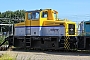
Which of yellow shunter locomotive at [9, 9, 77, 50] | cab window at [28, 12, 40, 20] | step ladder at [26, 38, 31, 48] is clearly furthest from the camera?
step ladder at [26, 38, 31, 48]

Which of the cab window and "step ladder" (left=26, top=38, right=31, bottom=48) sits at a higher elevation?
the cab window

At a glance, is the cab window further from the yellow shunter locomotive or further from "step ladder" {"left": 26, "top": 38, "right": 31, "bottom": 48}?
"step ladder" {"left": 26, "top": 38, "right": 31, "bottom": 48}

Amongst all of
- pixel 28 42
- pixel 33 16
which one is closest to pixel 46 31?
pixel 33 16

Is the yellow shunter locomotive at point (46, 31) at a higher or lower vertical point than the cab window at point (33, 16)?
lower

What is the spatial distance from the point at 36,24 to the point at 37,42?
5.41 feet

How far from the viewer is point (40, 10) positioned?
65.6ft

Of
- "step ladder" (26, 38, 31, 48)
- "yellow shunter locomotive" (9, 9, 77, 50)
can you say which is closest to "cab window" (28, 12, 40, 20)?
"yellow shunter locomotive" (9, 9, 77, 50)

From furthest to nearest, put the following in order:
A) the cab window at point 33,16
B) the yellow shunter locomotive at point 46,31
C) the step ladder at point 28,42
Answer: the step ladder at point 28,42
the cab window at point 33,16
the yellow shunter locomotive at point 46,31

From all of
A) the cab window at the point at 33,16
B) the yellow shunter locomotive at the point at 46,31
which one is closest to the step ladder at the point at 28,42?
the yellow shunter locomotive at the point at 46,31

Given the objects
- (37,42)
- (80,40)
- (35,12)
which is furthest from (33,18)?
(80,40)

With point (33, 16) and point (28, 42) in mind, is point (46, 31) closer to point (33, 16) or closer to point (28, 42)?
point (33, 16)

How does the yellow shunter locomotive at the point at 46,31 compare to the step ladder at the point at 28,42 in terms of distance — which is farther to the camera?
the step ladder at the point at 28,42

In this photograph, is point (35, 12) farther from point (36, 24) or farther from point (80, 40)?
point (80, 40)

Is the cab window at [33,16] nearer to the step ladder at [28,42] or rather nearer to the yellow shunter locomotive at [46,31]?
the yellow shunter locomotive at [46,31]
